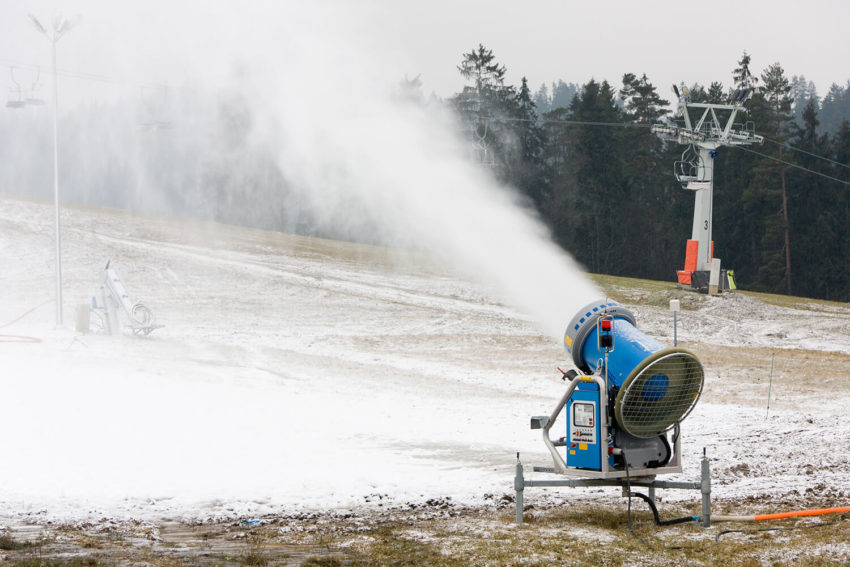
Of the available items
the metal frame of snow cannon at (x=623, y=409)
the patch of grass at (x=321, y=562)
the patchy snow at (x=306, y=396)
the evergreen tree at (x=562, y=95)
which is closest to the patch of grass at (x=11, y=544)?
the patchy snow at (x=306, y=396)

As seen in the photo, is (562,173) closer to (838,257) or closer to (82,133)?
(838,257)

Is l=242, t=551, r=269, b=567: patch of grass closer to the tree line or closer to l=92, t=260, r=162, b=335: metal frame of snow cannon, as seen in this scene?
l=92, t=260, r=162, b=335: metal frame of snow cannon

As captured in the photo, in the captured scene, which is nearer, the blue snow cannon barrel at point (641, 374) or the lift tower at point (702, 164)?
the blue snow cannon barrel at point (641, 374)

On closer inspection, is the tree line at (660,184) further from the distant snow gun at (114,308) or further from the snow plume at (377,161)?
the distant snow gun at (114,308)

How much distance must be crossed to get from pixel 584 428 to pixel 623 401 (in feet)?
1.92

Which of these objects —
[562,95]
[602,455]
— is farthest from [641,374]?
[562,95]

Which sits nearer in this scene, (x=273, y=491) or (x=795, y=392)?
(x=273, y=491)

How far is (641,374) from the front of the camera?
920 centimetres

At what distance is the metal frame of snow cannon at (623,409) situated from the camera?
9273 millimetres

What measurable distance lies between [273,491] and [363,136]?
85.1ft

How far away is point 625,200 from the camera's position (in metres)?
73.5

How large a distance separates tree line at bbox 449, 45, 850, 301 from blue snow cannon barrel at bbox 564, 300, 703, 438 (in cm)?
5477

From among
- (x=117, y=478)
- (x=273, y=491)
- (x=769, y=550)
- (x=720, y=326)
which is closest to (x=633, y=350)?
(x=769, y=550)

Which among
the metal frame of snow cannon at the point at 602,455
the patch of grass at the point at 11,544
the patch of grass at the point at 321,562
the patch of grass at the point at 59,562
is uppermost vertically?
the metal frame of snow cannon at the point at 602,455
